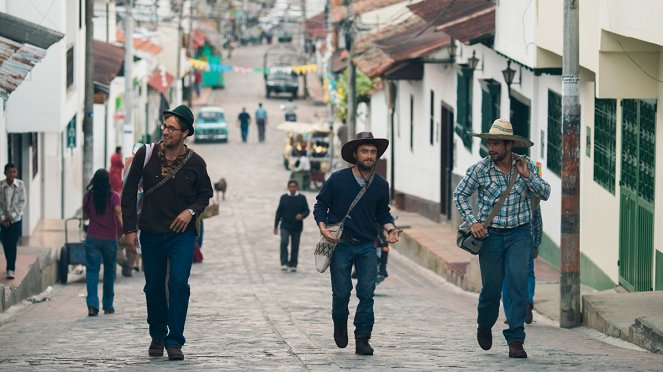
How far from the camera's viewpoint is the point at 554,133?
22.4 meters

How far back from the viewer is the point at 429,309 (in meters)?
17.3

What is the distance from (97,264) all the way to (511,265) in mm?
6446

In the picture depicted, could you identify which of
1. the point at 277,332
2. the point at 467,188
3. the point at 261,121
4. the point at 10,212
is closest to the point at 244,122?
the point at 261,121

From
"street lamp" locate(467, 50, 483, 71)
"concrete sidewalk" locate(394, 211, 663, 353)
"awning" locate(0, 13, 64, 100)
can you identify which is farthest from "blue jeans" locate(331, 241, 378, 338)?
"street lamp" locate(467, 50, 483, 71)

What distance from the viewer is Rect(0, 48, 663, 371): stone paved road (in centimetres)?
1055

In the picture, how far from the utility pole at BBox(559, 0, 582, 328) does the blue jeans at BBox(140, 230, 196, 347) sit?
17.5ft

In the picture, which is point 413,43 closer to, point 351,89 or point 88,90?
point 88,90

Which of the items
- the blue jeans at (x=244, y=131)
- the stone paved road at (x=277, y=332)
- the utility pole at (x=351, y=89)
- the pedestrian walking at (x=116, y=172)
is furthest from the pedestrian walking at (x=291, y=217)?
the blue jeans at (x=244, y=131)

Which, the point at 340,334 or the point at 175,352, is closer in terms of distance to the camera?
the point at 175,352

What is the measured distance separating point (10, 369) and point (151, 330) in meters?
1.12

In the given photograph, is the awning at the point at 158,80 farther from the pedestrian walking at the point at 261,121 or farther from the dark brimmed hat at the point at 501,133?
the dark brimmed hat at the point at 501,133

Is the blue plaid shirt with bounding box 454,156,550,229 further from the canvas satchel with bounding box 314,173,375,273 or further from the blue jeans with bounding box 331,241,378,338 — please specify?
the blue jeans with bounding box 331,241,378,338

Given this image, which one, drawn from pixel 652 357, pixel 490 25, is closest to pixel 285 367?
pixel 652 357

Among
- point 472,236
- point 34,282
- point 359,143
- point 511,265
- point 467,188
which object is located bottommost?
point 34,282
